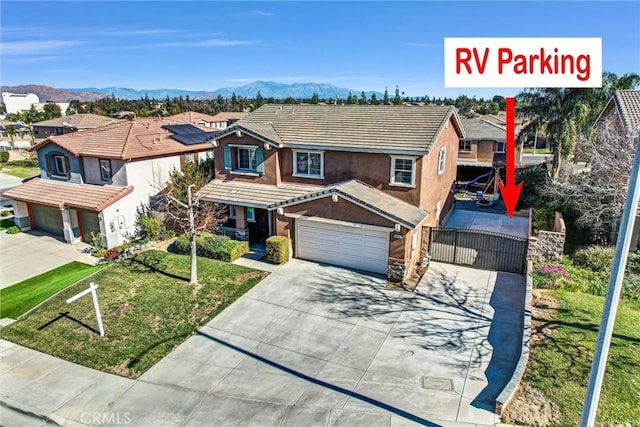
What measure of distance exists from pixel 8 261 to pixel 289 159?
14917 mm

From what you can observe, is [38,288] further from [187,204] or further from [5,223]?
[5,223]

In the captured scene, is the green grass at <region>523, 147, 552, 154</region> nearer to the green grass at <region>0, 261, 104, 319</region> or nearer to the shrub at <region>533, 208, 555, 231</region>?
the shrub at <region>533, 208, 555, 231</region>

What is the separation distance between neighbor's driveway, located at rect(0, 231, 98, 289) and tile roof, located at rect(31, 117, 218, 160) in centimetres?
531

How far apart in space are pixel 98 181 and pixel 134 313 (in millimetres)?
11826

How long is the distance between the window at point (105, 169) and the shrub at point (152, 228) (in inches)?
138

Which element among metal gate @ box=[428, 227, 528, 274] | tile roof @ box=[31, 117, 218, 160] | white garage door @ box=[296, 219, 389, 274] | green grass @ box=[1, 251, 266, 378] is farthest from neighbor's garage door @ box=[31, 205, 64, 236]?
metal gate @ box=[428, 227, 528, 274]

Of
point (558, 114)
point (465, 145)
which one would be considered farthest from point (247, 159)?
point (465, 145)

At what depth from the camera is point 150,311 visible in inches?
590

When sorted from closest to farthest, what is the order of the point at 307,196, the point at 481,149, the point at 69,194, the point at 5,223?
the point at 307,196
the point at 69,194
the point at 5,223
the point at 481,149

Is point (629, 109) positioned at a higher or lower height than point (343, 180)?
higher

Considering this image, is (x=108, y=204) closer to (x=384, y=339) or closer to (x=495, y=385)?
(x=384, y=339)

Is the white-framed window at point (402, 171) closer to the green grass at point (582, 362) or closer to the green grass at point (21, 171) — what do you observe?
the green grass at point (582, 362)

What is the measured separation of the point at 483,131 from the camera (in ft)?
128

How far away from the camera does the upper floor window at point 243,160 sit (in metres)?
21.1
